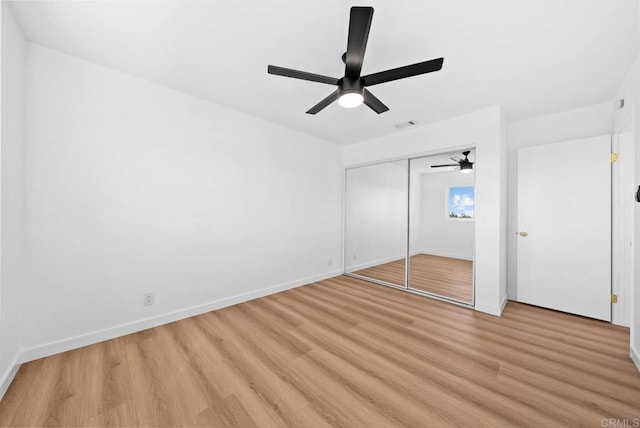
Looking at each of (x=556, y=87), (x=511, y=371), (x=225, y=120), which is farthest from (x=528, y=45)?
(x=225, y=120)

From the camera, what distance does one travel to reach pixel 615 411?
144 centimetres

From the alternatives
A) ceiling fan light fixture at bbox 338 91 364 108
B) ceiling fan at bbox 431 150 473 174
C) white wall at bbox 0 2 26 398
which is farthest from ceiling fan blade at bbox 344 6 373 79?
ceiling fan at bbox 431 150 473 174

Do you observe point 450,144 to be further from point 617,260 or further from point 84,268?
point 84,268

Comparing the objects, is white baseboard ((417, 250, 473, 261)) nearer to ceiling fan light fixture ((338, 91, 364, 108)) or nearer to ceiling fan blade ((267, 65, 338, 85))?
ceiling fan light fixture ((338, 91, 364, 108))

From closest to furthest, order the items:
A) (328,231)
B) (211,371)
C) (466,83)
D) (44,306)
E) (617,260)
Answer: (211,371) < (44,306) < (466,83) < (617,260) < (328,231)

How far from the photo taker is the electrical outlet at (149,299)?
2.43 metres

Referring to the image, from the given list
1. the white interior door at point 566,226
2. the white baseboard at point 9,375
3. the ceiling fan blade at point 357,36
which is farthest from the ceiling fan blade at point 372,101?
the white baseboard at point 9,375

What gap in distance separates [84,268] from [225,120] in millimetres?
2117

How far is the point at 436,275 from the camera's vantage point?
3988 mm

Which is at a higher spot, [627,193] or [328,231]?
[627,193]

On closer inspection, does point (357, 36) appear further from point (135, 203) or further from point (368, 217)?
point (368, 217)

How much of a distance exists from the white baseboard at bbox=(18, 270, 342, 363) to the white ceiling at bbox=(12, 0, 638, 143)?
2.49 meters

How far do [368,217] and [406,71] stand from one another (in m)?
3.21

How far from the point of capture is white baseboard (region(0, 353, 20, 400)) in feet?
5.07
